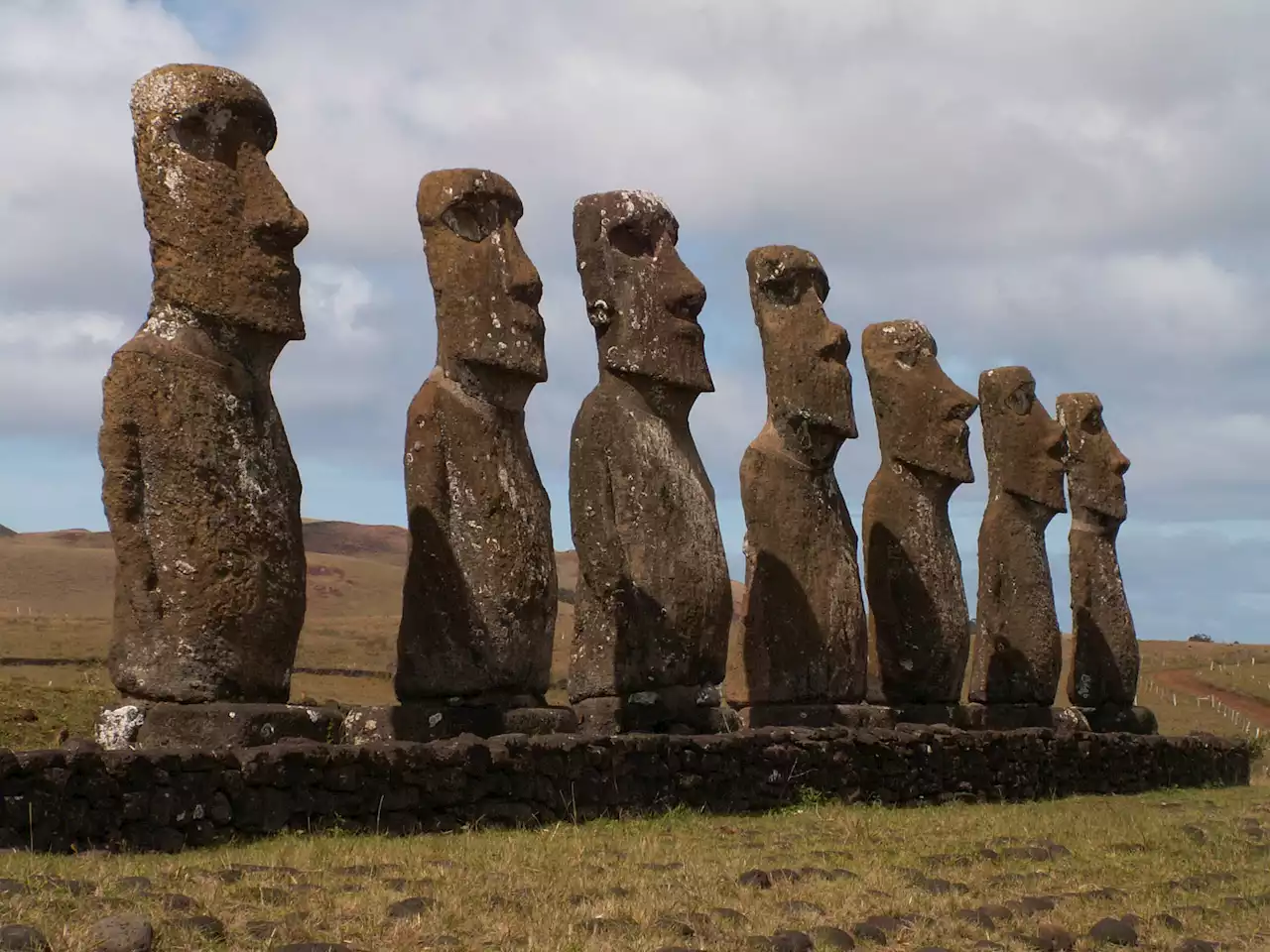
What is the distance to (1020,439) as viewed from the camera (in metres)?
20.9

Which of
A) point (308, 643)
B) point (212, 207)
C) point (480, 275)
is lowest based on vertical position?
point (308, 643)

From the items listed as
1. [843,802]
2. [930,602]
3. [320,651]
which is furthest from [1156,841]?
[320,651]

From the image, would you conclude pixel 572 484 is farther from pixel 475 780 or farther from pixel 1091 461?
pixel 1091 461

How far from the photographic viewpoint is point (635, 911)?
819 cm

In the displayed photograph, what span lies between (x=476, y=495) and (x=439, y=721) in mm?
1557

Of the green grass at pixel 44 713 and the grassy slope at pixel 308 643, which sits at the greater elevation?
the grassy slope at pixel 308 643

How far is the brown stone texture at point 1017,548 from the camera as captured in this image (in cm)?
2000

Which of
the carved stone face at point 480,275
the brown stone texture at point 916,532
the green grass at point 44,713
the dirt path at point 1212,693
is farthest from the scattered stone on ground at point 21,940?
the dirt path at point 1212,693

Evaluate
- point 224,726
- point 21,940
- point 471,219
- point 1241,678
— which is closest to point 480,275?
point 471,219

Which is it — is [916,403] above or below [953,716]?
above

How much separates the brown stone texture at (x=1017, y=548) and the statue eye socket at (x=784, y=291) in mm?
5025

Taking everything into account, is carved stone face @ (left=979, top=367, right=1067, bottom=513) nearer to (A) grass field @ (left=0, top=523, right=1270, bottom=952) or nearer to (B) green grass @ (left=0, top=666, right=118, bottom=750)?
(A) grass field @ (left=0, top=523, right=1270, bottom=952)

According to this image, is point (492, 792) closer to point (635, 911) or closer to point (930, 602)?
point (635, 911)

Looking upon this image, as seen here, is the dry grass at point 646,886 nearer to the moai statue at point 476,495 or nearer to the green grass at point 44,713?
the moai statue at point 476,495
